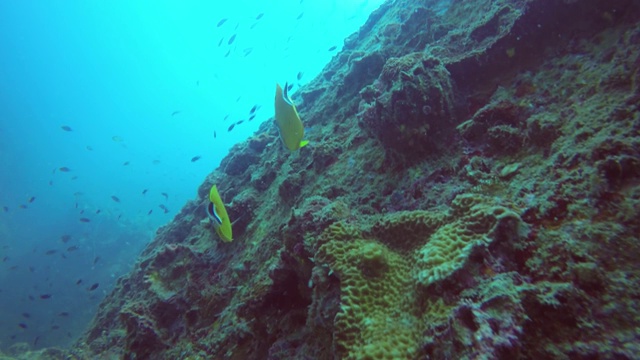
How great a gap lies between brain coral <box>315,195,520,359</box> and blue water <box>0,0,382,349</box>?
703 inches

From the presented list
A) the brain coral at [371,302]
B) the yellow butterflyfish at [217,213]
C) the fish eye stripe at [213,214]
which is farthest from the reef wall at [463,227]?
the fish eye stripe at [213,214]

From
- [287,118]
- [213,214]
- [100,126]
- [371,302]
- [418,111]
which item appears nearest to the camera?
[371,302]

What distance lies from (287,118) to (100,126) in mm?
178051

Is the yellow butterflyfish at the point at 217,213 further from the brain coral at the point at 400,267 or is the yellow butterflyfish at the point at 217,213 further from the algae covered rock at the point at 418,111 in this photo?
the algae covered rock at the point at 418,111

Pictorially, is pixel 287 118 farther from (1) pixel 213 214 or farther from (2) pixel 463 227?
(2) pixel 463 227

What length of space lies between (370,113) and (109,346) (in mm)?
7716

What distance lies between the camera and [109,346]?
708 centimetres

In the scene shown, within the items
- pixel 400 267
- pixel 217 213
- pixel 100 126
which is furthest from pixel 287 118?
pixel 100 126

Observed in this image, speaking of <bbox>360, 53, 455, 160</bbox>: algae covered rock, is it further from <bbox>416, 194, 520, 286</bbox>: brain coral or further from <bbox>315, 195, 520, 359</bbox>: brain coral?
<bbox>416, 194, 520, 286</bbox>: brain coral

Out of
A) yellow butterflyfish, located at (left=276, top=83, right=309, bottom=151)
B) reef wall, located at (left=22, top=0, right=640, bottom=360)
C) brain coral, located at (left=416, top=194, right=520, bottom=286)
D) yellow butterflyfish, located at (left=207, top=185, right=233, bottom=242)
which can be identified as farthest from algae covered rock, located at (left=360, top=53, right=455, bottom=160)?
yellow butterflyfish, located at (left=207, top=185, right=233, bottom=242)

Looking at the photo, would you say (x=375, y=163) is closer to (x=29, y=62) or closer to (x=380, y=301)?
(x=380, y=301)

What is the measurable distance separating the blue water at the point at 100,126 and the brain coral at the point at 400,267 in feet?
58.6

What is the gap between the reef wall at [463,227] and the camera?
168 centimetres

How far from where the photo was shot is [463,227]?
2162mm
